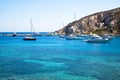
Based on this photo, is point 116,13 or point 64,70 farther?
point 116,13

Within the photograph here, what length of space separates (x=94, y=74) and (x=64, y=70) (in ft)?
17.8

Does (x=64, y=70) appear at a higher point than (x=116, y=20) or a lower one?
lower

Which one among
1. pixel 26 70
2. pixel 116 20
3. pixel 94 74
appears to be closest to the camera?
pixel 94 74

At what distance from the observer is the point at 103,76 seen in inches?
1177

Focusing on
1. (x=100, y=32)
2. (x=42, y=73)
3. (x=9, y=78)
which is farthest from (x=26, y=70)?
(x=100, y=32)

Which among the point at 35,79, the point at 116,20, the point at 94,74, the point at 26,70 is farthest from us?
the point at 116,20

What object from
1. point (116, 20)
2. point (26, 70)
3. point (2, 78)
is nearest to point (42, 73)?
point (26, 70)

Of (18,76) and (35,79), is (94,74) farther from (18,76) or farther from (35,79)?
(18,76)

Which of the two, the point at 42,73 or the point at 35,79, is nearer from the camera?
the point at 35,79

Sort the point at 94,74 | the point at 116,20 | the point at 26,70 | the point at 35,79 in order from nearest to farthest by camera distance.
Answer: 1. the point at 35,79
2. the point at 94,74
3. the point at 26,70
4. the point at 116,20

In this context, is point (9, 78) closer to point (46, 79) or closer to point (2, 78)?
point (2, 78)

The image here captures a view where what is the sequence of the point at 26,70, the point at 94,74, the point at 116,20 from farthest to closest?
the point at 116,20, the point at 26,70, the point at 94,74

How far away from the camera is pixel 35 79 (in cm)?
2850

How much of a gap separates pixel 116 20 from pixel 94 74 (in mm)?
164966
